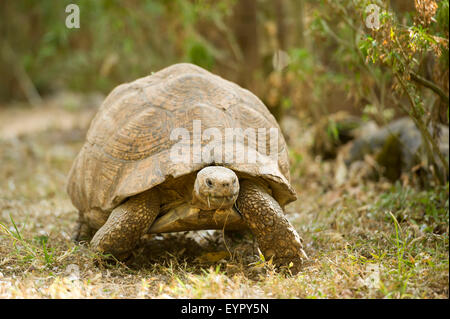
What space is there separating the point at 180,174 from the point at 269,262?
0.72m

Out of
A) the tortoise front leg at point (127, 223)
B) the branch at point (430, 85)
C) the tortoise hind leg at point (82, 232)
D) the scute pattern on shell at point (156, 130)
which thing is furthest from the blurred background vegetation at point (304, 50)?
the tortoise hind leg at point (82, 232)

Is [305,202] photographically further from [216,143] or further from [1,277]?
[1,277]

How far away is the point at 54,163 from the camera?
709 cm

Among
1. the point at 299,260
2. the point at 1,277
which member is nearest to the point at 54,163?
the point at 1,277

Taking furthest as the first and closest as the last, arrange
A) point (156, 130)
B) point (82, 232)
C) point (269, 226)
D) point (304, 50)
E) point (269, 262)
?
point (304, 50) → point (82, 232) → point (156, 130) → point (269, 226) → point (269, 262)

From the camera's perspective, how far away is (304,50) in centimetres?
549

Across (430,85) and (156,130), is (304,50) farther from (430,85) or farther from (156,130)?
(156,130)

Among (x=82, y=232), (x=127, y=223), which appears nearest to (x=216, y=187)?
(x=127, y=223)

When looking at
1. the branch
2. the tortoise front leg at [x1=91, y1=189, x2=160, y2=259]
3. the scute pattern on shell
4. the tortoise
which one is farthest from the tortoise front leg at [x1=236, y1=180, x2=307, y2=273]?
the branch

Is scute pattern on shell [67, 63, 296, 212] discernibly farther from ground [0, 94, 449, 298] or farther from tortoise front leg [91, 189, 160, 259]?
ground [0, 94, 449, 298]

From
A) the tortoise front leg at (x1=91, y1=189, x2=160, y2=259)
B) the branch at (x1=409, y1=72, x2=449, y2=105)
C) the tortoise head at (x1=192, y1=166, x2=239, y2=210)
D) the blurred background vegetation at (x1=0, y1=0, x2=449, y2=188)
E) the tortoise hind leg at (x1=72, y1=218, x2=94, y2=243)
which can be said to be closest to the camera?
the tortoise head at (x1=192, y1=166, x2=239, y2=210)

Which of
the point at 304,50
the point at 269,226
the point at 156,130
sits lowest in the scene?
the point at 269,226

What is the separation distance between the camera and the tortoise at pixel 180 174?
2.87 meters

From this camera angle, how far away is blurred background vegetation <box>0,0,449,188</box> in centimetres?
325
